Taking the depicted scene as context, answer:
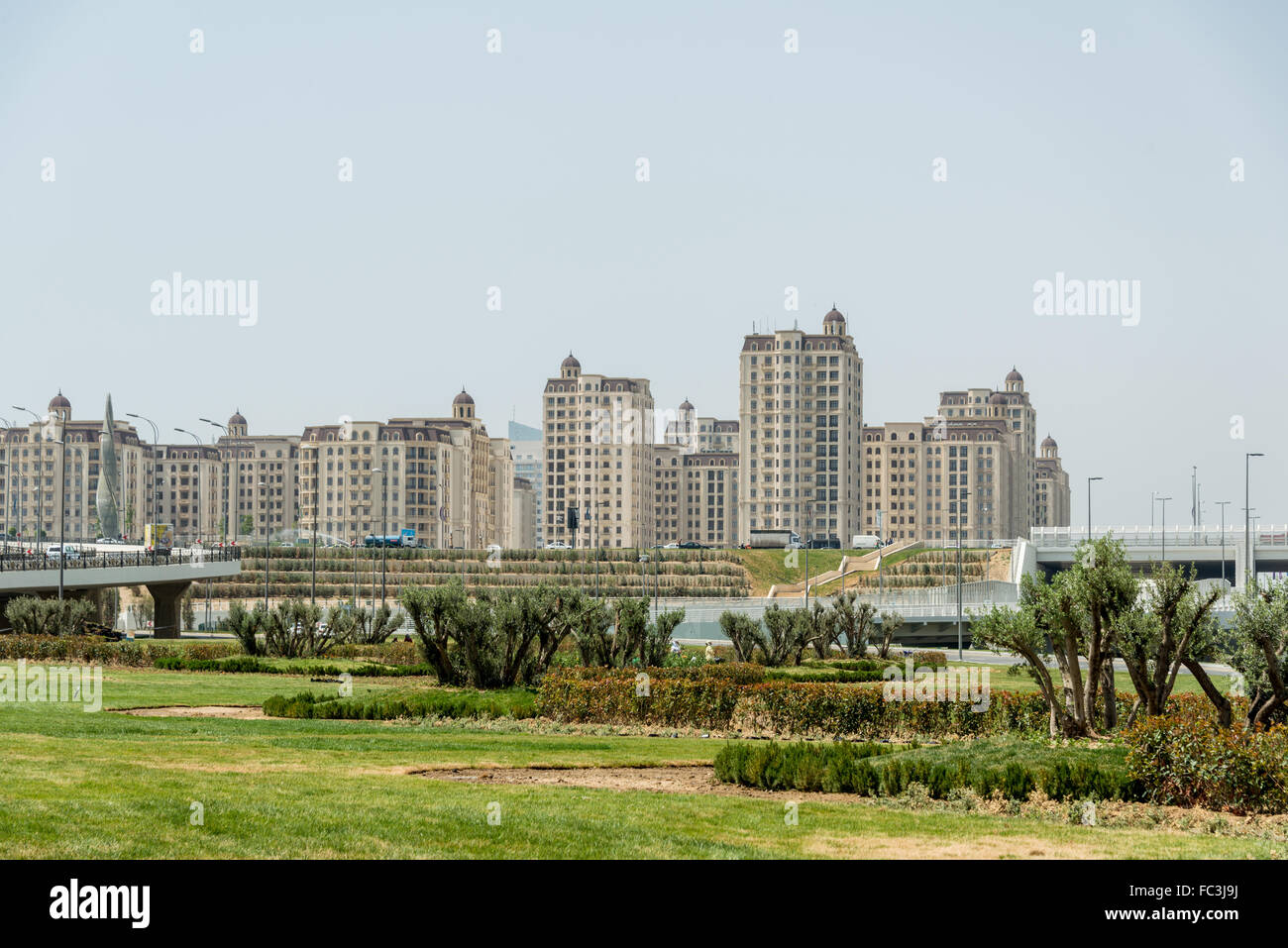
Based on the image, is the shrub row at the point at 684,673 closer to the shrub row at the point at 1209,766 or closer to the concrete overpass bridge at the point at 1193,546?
the shrub row at the point at 1209,766

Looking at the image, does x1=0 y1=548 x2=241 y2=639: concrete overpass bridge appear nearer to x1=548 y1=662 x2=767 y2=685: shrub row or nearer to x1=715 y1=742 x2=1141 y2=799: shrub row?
x1=548 y1=662 x2=767 y2=685: shrub row

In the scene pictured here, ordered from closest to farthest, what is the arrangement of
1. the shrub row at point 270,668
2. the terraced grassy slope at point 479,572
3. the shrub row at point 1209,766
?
1. the shrub row at point 1209,766
2. the shrub row at point 270,668
3. the terraced grassy slope at point 479,572

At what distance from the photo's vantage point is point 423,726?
28297mm

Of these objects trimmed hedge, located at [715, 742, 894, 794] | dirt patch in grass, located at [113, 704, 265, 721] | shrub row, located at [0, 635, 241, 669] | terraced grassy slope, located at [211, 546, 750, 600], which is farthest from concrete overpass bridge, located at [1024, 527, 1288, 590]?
trimmed hedge, located at [715, 742, 894, 794]

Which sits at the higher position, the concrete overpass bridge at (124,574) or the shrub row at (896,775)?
the concrete overpass bridge at (124,574)

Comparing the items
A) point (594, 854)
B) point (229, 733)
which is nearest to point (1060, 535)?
point (229, 733)

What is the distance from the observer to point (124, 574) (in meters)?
70.6

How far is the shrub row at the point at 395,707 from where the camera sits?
29656 mm

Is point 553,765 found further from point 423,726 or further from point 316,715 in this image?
point 316,715

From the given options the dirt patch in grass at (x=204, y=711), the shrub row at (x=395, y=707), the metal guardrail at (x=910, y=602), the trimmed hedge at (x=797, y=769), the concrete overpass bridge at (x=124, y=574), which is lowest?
the metal guardrail at (x=910, y=602)

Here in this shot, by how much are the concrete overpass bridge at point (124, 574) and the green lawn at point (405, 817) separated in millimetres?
41106

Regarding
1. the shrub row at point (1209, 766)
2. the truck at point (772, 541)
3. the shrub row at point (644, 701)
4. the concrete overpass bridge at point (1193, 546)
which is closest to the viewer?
the shrub row at point (1209, 766)

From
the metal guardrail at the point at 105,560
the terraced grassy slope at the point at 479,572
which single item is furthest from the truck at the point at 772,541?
the metal guardrail at the point at 105,560
